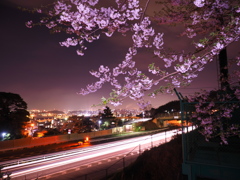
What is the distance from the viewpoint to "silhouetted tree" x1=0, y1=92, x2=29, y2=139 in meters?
28.3

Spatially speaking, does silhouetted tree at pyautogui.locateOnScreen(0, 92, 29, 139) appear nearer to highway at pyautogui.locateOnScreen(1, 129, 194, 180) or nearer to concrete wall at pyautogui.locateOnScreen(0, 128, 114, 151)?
concrete wall at pyautogui.locateOnScreen(0, 128, 114, 151)

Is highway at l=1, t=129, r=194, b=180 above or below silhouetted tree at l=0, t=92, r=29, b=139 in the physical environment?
below

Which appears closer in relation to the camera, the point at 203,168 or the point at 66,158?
the point at 203,168

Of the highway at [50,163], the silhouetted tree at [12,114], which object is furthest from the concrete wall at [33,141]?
the highway at [50,163]

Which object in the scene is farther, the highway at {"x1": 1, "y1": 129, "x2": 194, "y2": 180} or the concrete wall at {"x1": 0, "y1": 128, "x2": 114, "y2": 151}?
A: the concrete wall at {"x1": 0, "y1": 128, "x2": 114, "y2": 151}

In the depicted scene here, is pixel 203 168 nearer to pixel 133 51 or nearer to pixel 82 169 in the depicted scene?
pixel 133 51

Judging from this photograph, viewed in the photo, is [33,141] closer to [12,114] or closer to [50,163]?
[12,114]

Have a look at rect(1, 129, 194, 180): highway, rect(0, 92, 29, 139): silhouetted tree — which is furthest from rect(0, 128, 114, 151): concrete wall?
rect(1, 129, 194, 180): highway

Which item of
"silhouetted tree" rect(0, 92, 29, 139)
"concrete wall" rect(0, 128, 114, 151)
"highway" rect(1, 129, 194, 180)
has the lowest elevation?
"concrete wall" rect(0, 128, 114, 151)

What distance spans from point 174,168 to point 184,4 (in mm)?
7921

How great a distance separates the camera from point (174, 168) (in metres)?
8.84

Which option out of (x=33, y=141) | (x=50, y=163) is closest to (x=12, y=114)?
(x=33, y=141)

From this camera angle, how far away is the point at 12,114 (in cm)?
2955

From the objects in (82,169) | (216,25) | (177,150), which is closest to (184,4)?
(216,25)
